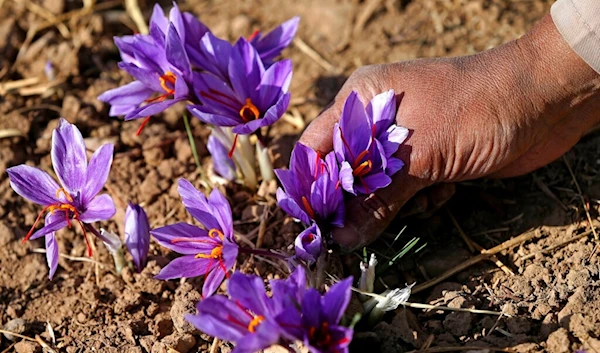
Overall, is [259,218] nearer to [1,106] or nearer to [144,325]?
[144,325]

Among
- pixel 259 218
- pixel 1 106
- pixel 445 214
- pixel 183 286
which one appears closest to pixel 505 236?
pixel 445 214

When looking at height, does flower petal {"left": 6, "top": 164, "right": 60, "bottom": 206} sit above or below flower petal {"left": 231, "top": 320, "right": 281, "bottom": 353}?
below

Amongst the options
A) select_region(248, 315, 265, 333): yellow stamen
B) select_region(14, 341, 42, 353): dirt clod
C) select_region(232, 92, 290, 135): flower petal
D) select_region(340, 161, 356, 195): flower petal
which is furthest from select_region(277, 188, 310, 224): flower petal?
select_region(14, 341, 42, 353): dirt clod

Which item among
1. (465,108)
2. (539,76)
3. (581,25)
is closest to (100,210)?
(465,108)

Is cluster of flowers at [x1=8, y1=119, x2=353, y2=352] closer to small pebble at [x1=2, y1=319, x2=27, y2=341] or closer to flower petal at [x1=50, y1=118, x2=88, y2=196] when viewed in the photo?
flower petal at [x1=50, y1=118, x2=88, y2=196]

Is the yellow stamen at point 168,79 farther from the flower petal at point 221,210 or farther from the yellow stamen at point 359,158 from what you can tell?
the yellow stamen at point 359,158

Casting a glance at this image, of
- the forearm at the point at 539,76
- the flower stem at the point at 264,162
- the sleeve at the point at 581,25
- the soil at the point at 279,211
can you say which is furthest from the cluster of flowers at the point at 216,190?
the sleeve at the point at 581,25
